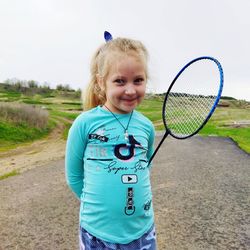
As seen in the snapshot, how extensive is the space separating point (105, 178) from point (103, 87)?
0.63 metres

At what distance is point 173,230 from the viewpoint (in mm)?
5664

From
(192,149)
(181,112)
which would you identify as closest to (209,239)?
(181,112)

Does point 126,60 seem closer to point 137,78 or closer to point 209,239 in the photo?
point 137,78

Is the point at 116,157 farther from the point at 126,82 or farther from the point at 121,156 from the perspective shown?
the point at 126,82

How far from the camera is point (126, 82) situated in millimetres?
2508

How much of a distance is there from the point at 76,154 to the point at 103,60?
654 mm

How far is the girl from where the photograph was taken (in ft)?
8.07

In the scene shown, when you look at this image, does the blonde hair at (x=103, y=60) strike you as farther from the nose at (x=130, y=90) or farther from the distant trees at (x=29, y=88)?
the distant trees at (x=29, y=88)

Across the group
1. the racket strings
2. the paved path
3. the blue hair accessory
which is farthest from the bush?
the blue hair accessory

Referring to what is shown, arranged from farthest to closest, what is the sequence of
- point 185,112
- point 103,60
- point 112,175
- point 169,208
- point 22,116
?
point 22,116, point 169,208, point 185,112, point 103,60, point 112,175

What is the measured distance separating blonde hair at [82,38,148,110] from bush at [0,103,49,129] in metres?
27.1

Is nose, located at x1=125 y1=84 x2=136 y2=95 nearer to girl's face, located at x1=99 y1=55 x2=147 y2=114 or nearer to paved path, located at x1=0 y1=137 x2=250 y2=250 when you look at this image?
girl's face, located at x1=99 y1=55 x2=147 y2=114

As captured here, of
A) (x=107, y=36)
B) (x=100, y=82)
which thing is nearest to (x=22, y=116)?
(x=107, y=36)

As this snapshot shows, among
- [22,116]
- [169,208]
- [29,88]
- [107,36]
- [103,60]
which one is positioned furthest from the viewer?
[29,88]
